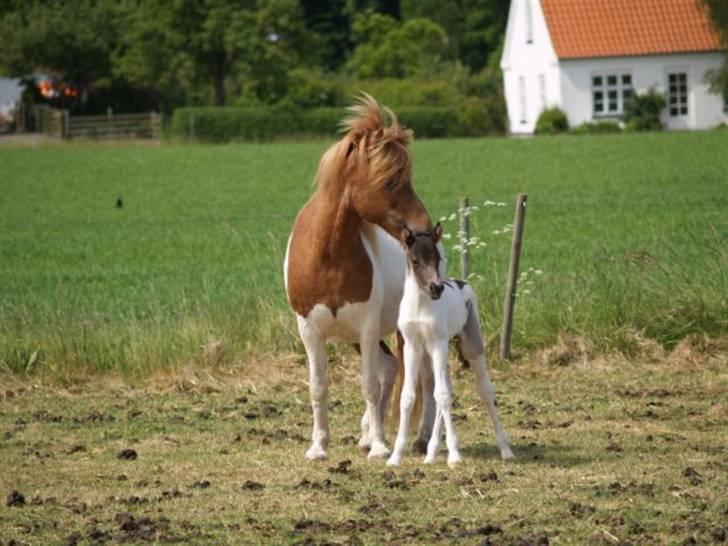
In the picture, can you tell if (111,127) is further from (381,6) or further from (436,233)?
(436,233)

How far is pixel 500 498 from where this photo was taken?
8727 mm

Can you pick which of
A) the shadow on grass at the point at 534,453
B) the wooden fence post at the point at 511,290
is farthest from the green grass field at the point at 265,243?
the shadow on grass at the point at 534,453

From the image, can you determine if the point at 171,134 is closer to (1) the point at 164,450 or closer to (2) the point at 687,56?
(2) the point at 687,56

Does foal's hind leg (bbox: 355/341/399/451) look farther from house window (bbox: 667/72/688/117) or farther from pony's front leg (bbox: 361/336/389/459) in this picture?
house window (bbox: 667/72/688/117)

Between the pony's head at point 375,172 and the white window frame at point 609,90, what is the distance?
2329 inches

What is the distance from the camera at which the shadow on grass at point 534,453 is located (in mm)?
9945

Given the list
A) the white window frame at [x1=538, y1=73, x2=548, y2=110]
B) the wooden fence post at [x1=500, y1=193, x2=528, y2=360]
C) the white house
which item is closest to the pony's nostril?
the wooden fence post at [x1=500, y1=193, x2=528, y2=360]

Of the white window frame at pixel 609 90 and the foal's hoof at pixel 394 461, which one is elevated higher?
the white window frame at pixel 609 90

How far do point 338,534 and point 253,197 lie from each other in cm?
3084

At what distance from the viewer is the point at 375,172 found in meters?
9.88

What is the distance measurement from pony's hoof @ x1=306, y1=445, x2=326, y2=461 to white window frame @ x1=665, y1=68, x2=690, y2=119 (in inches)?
2365

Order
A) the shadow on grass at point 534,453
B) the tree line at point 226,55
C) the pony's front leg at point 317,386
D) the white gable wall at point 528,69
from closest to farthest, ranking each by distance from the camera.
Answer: the shadow on grass at point 534,453 → the pony's front leg at point 317,386 → the white gable wall at point 528,69 → the tree line at point 226,55

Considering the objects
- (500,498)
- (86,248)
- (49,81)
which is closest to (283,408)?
(500,498)

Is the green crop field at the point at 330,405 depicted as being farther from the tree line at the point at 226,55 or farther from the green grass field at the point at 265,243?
the tree line at the point at 226,55
